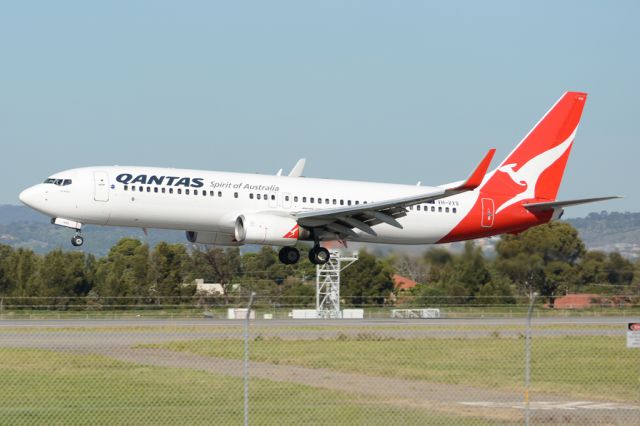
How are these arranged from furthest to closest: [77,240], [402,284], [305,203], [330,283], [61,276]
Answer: [402,284] → [61,276] → [330,283] → [305,203] → [77,240]

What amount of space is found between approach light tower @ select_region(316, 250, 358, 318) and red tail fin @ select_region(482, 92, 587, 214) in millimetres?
11783

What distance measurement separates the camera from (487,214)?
48.5 meters

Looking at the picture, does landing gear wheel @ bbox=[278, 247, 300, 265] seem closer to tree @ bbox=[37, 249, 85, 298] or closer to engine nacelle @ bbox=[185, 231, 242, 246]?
engine nacelle @ bbox=[185, 231, 242, 246]

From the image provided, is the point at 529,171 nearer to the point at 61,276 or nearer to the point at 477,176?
the point at 477,176

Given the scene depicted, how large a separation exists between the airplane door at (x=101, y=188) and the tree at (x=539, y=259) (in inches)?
627

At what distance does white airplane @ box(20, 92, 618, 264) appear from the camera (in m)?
42.5

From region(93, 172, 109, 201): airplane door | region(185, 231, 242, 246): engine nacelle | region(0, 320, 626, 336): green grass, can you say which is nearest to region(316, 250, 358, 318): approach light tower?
region(185, 231, 242, 246): engine nacelle

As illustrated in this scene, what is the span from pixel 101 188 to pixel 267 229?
665 cm

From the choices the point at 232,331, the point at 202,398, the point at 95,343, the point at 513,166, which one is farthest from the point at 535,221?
the point at 202,398

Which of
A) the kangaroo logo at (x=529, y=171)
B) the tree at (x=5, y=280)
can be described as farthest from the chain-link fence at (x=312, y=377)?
the tree at (x=5, y=280)

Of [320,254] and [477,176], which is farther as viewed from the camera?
[320,254]

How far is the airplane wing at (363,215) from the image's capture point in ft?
141

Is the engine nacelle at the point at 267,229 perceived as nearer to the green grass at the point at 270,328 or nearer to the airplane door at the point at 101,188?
the green grass at the point at 270,328

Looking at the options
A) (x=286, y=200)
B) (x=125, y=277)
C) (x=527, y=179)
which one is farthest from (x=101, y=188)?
(x=125, y=277)
